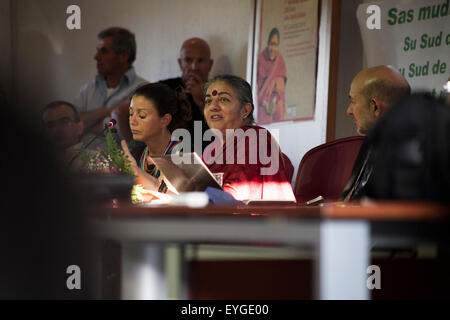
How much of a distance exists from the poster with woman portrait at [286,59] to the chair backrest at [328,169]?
155cm

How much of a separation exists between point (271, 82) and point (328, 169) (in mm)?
2235

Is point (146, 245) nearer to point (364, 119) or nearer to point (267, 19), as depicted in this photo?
point (364, 119)

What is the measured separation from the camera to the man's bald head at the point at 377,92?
3.41 m

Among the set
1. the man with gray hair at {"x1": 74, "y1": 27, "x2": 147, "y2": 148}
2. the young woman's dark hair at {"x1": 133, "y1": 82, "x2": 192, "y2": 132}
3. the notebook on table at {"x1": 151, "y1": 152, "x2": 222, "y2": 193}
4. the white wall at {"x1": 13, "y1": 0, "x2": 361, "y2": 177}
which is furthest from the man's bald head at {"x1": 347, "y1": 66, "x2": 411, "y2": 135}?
the man with gray hair at {"x1": 74, "y1": 27, "x2": 147, "y2": 148}

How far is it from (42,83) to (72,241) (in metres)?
0.16

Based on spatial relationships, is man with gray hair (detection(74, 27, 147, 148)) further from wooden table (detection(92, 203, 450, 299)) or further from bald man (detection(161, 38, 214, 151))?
wooden table (detection(92, 203, 450, 299))

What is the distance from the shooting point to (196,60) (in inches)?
246

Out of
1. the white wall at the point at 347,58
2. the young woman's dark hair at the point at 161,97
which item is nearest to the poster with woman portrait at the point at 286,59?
the white wall at the point at 347,58

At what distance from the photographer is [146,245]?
4.09 ft

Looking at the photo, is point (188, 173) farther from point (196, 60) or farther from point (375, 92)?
point (196, 60)

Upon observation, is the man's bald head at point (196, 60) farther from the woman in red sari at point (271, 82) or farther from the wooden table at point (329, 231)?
the wooden table at point (329, 231)

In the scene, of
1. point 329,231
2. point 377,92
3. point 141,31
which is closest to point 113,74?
point 141,31

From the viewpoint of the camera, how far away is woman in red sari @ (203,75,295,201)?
342 centimetres

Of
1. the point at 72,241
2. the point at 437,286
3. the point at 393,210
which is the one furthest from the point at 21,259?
the point at 437,286
